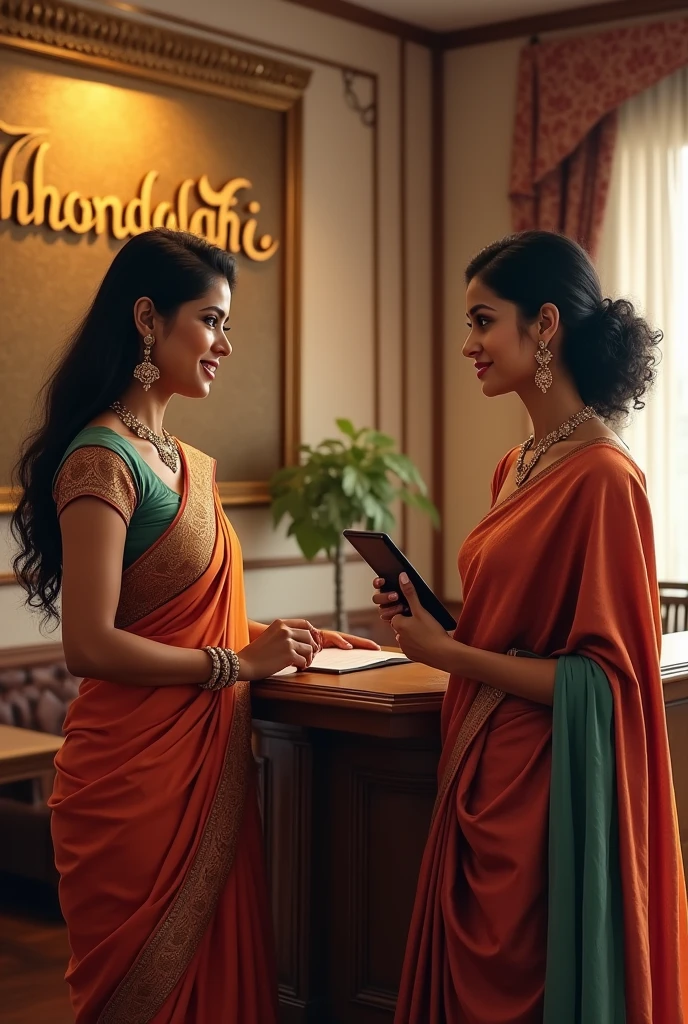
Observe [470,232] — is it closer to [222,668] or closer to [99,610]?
[222,668]

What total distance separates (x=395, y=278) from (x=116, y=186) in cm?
167

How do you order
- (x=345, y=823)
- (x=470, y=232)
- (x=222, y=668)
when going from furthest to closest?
(x=470, y=232) < (x=345, y=823) < (x=222, y=668)

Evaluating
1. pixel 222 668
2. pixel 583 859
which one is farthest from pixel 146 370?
pixel 583 859

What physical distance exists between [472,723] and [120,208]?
3150mm

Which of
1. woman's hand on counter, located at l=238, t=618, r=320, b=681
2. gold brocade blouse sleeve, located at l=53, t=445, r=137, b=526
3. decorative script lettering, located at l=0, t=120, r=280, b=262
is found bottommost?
woman's hand on counter, located at l=238, t=618, r=320, b=681

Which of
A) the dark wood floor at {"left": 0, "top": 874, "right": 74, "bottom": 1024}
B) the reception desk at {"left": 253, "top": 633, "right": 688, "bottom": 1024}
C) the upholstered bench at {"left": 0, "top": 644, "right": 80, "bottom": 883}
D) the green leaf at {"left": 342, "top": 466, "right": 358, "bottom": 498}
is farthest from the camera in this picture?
the green leaf at {"left": 342, "top": 466, "right": 358, "bottom": 498}

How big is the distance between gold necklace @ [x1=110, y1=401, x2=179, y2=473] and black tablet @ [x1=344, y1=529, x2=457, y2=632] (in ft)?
1.21

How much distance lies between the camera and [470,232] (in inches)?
245

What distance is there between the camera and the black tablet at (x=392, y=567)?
2299 mm

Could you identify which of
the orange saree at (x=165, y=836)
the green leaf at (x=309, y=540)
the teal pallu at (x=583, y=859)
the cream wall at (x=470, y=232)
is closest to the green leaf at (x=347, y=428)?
the green leaf at (x=309, y=540)

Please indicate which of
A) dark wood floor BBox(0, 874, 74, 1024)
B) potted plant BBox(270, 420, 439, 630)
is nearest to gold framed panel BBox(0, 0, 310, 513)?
potted plant BBox(270, 420, 439, 630)

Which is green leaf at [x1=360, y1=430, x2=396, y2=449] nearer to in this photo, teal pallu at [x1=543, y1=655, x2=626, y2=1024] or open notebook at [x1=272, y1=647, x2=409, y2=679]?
open notebook at [x1=272, y1=647, x2=409, y2=679]

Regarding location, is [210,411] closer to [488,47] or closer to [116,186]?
[116,186]

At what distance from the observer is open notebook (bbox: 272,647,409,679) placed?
2.59 m
